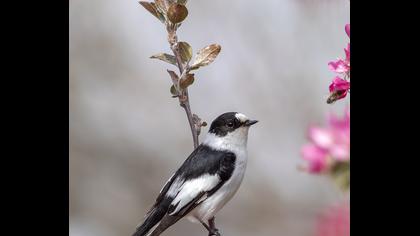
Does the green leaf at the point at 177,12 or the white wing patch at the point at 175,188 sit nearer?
the green leaf at the point at 177,12

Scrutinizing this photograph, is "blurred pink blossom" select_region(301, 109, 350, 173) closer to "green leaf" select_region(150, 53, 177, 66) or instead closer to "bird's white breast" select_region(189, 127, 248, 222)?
"green leaf" select_region(150, 53, 177, 66)

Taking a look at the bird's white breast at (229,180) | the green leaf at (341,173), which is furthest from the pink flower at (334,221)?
the bird's white breast at (229,180)

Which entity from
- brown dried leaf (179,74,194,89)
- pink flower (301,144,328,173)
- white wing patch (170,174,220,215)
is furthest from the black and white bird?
pink flower (301,144,328,173)

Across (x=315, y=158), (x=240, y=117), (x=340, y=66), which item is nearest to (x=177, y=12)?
(x=340, y=66)

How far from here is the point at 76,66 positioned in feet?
8.26

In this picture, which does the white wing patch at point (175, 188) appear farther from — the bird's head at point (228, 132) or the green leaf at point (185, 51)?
the green leaf at point (185, 51)

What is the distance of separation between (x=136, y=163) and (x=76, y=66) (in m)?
0.50

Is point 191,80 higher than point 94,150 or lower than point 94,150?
lower

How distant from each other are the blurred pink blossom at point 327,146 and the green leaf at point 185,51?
0.34m

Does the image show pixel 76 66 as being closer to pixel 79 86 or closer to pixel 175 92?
pixel 79 86

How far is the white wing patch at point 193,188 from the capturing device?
4.25 ft

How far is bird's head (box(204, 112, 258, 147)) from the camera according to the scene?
136 centimetres

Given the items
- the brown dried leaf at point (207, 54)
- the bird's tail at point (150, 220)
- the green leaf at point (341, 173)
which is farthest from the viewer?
the bird's tail at point (150, 220)

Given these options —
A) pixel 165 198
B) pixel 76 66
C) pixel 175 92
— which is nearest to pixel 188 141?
pixel 76 66
